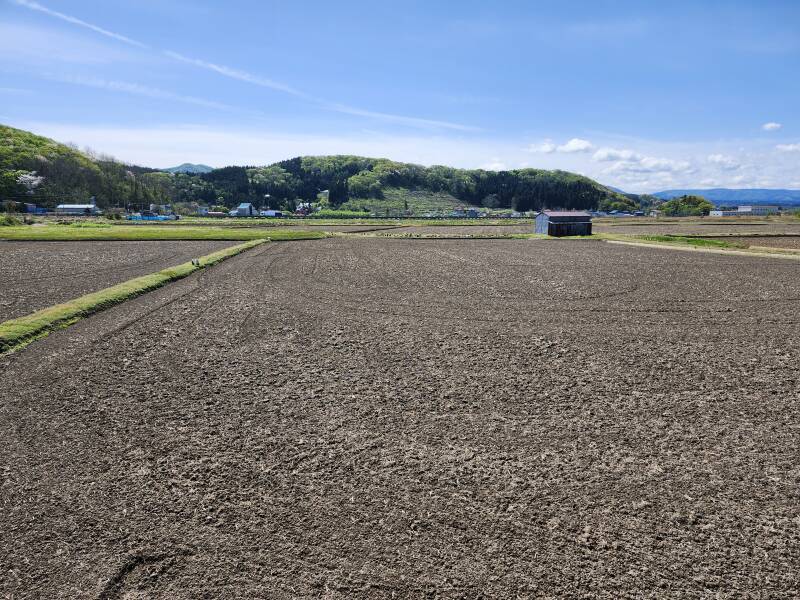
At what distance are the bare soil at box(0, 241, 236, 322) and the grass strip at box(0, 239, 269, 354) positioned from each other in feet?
4.28

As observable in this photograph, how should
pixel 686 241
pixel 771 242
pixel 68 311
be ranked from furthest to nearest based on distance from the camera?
1. pixel 771 242
2. pixel 686 241
3. pixel 68 311

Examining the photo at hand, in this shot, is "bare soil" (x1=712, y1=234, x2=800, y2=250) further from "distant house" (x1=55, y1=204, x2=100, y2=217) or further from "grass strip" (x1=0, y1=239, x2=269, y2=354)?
"distant house" (x1=55, y1=204, x2=100, y2=217)

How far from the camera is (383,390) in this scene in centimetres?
1359

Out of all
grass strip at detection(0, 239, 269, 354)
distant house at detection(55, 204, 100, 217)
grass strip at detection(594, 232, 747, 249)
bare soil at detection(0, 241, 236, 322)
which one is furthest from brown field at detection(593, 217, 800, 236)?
distant house at detection(55, 204, 100, 217)

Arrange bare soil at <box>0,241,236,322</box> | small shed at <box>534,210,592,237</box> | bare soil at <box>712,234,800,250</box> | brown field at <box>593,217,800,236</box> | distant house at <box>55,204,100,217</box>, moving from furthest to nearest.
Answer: distant house at <box>55,204,100,217</box> → brown field at <box>593,217,800,236</box> → small shed at <box>534,210,592,237</box> → bare soil at <box>712,234,800,250</box> → bare soil at <box>0,241,236,322</box>

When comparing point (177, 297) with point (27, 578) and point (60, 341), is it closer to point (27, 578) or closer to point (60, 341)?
point (60, 341)

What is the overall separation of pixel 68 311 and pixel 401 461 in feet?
64.7

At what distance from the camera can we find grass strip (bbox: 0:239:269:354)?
18.0m

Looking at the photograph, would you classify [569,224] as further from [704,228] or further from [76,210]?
[76,210]

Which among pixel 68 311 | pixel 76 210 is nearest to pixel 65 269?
pixel 68 311

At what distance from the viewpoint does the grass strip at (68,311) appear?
18.0m

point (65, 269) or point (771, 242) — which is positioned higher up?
point (771, 242)

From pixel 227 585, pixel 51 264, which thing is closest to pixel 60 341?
pixel 227 585

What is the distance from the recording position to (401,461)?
32.1ft
